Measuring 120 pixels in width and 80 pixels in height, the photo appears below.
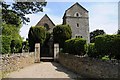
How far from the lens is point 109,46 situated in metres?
11.6

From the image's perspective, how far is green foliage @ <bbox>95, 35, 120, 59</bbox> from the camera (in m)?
11.2

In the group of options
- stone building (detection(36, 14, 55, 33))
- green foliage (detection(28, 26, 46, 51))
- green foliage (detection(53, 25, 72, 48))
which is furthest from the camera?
stone building (detection(36, 14, 55, 33))

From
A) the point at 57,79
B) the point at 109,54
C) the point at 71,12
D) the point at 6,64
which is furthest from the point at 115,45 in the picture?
the point at 71,12

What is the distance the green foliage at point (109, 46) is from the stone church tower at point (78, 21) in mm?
37281

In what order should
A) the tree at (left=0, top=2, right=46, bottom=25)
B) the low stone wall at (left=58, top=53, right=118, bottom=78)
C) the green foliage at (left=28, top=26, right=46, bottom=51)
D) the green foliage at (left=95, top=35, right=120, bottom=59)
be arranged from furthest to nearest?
the green foliage at (left=28, top=26, right=46, bottom=51)
the tree at (left=0, top=2, right=46, bottom=25)
the green foliage at (left=95, top=35, right=120, bottom=59)
the low stone wall at (left=58, top=53, right=118, bottom=78)

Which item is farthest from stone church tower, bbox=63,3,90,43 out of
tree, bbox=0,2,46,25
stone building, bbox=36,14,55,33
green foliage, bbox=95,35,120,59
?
green foliage, bbox=95,35,120,59

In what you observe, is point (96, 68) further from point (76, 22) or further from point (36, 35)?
point (76, 22)

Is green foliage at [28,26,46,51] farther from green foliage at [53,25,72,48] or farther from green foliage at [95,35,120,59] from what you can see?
green foliage at [95,35,120,59]

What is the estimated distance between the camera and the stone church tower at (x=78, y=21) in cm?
5003

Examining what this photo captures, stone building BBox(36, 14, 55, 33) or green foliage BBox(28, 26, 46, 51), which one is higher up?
stone building BBox(36, 14, 55, 33)

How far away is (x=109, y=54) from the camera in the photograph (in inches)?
470

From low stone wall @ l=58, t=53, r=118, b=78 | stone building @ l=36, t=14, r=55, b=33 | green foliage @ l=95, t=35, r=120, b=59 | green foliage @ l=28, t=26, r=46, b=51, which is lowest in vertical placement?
low stone wall @ l=58, t=53, r=118, b=78

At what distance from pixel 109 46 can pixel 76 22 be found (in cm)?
3892

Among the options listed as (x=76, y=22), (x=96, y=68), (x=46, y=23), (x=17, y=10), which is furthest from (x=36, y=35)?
(x=96, y=68)
